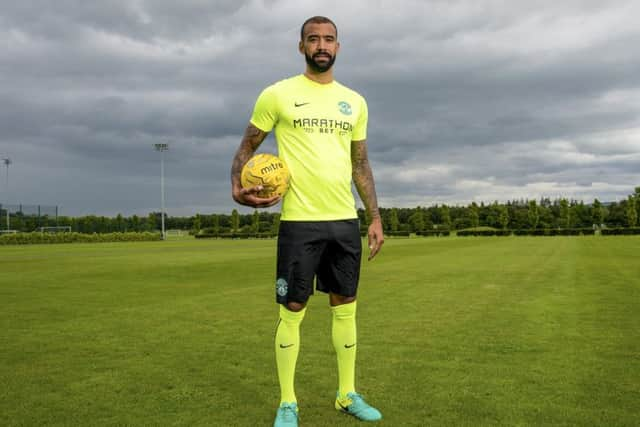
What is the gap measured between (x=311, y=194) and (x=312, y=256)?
0.47 m

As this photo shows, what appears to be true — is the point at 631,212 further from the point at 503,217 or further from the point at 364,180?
the point at 364,180

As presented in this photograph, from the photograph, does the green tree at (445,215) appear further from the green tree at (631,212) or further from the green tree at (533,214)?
the green tree at (631,212)

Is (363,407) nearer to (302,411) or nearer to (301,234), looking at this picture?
(302,411)

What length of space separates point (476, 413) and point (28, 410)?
3.64m

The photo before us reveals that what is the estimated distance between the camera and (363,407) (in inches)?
164

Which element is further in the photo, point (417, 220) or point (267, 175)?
point (417, 220)

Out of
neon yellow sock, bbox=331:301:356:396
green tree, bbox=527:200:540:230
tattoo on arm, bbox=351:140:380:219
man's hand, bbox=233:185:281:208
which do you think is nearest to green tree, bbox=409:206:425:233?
green tree, bbox=527:200:540:230

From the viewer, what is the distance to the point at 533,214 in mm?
84438

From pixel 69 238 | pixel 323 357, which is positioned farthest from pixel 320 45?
pixel 69 238

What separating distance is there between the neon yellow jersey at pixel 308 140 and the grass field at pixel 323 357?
5.46 ft

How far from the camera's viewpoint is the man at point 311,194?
4.07 meters

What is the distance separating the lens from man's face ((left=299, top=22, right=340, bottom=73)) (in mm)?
4070

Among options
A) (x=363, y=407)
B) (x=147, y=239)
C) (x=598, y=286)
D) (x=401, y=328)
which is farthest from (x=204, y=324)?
(x=147, y=239)

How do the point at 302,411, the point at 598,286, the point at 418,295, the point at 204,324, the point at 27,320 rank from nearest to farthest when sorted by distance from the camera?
1. the point at 302,411
2. the point at 204,324
3. the point at 27,320
4. the point at 418,295
5. the point at 598,286
